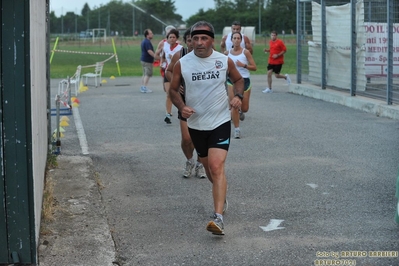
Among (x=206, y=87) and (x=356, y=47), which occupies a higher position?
(x=356, y=47)

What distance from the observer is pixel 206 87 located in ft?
21.9

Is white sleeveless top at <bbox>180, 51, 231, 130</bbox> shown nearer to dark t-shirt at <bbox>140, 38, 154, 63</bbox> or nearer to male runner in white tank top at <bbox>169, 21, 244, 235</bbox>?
male runner in white tank top at <bbox>169, 21, 244, 235</bbox>

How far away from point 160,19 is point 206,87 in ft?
289

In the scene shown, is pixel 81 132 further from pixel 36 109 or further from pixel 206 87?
pixel 36 109

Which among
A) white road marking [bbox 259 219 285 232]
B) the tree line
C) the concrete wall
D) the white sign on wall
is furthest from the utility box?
the tree line

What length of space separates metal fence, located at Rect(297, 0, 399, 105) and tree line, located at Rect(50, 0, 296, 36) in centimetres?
→ 6068

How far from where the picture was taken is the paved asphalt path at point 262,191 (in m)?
5.91

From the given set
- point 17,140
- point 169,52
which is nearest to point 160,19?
point 169,52

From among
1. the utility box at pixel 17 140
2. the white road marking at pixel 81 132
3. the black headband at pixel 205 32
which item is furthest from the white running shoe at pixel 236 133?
the utility box at pixel 17 140

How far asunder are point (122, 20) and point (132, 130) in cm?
7970

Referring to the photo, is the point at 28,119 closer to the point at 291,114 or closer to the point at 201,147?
the point at 201,147

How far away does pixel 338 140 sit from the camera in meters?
11.6

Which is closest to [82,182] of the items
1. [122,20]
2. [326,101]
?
[326,101]

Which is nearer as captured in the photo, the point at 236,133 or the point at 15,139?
the point at 15,139
